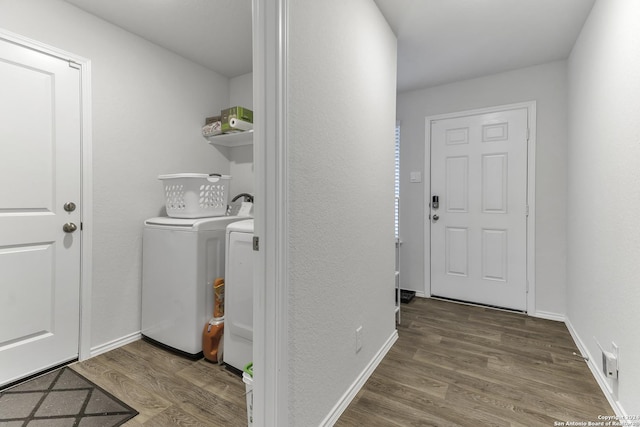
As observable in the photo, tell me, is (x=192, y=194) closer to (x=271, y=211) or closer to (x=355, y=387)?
(x=271, y=211)

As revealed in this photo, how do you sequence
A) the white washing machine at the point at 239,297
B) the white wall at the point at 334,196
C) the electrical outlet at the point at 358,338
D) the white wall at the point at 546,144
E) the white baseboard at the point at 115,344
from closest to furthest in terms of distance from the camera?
the white wall at the point at 334,196, the electrical outlet at the point at 358,338, the white washing machine at the point at 239,297, the white baseboard at the point at 115,344, the white wall at the point at 546,144

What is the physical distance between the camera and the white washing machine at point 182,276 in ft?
6.63

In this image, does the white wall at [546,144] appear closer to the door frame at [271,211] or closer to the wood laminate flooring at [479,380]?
the wood laminate flooring at [479,380]

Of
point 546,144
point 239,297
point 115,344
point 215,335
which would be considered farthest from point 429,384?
point 546,144

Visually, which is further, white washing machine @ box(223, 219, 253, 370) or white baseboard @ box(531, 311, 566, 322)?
white baseboard @ box(531, 311, 566, 322)

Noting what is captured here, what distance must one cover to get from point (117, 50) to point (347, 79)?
68.4 inches

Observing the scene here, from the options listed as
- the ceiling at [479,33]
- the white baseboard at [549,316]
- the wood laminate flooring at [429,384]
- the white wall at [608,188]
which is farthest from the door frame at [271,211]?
the white baseboard at [549,316]

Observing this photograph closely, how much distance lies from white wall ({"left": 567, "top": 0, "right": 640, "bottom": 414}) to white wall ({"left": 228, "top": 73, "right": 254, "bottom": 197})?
8.28 ft

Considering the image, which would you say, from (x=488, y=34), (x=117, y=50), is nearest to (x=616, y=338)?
(x=488, y=34)

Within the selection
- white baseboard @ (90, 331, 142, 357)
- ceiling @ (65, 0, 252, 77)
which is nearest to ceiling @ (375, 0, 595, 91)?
ceiling @ (65, 0, 252, 77)

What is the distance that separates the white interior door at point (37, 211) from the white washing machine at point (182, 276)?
0.44 m

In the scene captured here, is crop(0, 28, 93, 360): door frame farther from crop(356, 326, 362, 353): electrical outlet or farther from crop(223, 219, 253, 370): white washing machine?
crop(356, 326, 362, 353): electrical outlet

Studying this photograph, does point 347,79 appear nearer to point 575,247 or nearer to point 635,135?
point 635,135

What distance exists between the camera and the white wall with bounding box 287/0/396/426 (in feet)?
4.00
